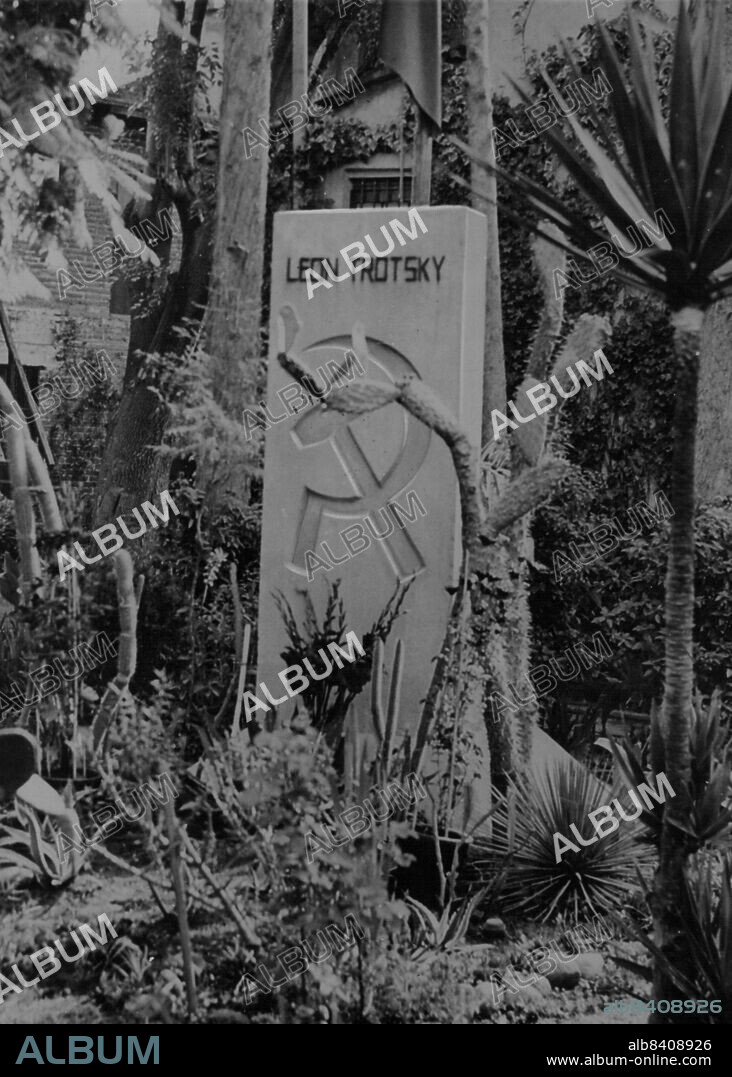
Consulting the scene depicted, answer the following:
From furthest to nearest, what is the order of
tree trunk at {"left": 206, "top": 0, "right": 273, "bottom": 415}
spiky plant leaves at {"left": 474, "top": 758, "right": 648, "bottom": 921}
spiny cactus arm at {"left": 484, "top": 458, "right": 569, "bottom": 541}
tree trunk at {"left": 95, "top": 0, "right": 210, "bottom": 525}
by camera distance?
tree trunk at {"left": 95, "top": 0, "right": 210, "bottom": 525}, tree trunk at {"left": 206, "top": 0, "right": 273, "bottom": 415}, spiky plant leaves at {"left": 474, "top": 758, "right": 648, "bottom": 921}, spiny cactus arm at {"left": 484, "top": 458, "right": 569, "bottom": 541}

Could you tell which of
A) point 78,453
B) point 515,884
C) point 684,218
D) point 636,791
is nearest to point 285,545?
point 515,884

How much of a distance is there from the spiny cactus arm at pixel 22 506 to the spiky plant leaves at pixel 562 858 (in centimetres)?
256

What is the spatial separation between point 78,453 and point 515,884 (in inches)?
192

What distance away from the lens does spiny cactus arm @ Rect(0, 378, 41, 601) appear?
5.97 meters

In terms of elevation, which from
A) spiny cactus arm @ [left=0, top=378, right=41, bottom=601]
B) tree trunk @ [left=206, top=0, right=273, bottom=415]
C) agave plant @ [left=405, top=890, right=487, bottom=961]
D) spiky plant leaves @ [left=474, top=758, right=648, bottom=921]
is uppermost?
tree trunk @ [left=206, top=0, right=273, bottom=415]

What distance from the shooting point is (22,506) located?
6.03 metres

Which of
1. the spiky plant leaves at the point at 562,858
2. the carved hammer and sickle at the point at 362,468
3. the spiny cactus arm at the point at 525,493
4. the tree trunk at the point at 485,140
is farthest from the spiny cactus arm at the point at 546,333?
the spiky plant leaves at the point at 562,858

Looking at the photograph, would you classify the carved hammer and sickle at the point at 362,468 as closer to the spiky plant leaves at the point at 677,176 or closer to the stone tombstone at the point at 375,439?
the stone tombstone at the point at 375,439

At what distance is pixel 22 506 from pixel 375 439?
5.71 ft

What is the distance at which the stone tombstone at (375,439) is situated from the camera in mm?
5578

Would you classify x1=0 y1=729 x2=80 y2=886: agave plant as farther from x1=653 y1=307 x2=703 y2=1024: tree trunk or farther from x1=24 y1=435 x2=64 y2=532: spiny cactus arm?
x1=653 y1=307 x2=703 y2=1024: tree trunk

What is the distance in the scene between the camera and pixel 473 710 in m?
5.46

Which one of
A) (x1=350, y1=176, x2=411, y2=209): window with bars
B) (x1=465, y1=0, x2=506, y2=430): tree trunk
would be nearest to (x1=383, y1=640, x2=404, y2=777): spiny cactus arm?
(x1=465, y1=0, x2=506, y2=430): tree trunk

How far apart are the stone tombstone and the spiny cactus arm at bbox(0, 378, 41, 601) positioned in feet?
3.69
